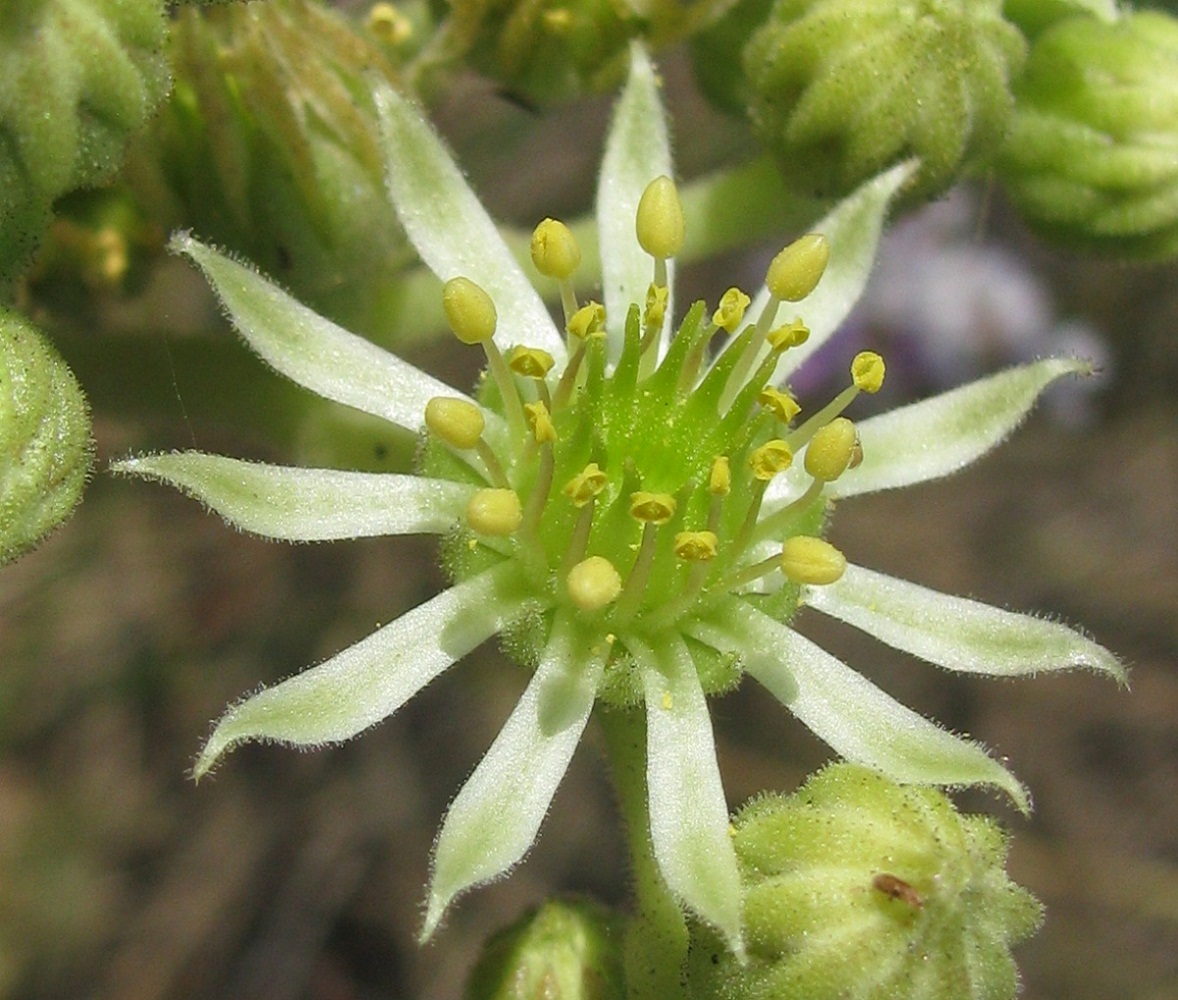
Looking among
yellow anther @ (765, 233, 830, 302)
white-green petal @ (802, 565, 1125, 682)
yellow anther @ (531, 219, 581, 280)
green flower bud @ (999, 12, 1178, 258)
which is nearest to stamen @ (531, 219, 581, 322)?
yellow anther @ (531, 219, 581, 280)

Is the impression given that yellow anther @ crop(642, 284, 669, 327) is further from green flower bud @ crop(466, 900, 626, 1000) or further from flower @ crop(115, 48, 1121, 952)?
green flower bud @ crop(466, 900, 626, 1000)

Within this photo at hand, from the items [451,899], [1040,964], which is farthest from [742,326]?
[1040,964]

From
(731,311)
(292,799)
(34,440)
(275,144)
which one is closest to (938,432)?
(731,311)

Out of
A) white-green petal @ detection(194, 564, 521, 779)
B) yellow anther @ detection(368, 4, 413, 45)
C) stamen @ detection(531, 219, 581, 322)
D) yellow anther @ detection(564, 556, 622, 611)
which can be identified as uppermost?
yellow anther @ detection(368, 4, 413, 45)

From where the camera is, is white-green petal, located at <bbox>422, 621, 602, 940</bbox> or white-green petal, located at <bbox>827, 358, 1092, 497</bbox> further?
white-green petal, located at <bbox>827, 358, 1092, 497</bbox>

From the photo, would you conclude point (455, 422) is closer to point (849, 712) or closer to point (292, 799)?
point (849, 712)

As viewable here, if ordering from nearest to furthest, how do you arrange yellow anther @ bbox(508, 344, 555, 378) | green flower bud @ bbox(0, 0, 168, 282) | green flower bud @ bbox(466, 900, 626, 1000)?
1. green flower bud @ bbox(0, 0, 168, 282)
2. green flower bud @ bbox(466, 900, 626, 1000)
3. yellow anther @ bbox(508, 344, 555, 378)

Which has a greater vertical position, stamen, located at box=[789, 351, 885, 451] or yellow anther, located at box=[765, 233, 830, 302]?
yellow anther, located at box=[765, 233, 830, 302]
